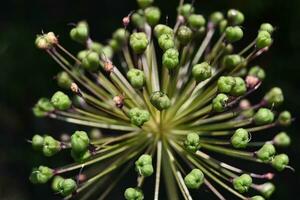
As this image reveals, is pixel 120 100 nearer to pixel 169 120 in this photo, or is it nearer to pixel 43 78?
pixel 169 120

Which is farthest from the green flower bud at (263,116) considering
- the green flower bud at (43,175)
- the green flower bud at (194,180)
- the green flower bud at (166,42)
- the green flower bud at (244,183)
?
the green flower bud at (43,175)

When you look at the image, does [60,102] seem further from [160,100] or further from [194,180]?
[194,180]

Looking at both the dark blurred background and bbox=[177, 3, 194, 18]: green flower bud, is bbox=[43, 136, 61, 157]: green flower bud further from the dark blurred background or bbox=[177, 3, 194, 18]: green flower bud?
the dark blurred background

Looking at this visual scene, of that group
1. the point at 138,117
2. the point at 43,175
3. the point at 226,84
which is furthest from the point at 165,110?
the point at 43,175

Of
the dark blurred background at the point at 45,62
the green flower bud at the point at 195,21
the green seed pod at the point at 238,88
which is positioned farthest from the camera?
the dark blurred background at the point at 45,62

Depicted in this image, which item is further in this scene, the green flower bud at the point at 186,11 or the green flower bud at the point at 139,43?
the green flower bud at the point at 186,11

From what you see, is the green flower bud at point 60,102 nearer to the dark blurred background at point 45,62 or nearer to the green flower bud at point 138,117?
the green flower bud at point 138,117
